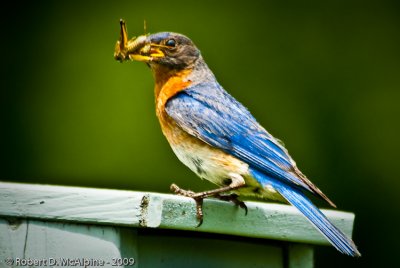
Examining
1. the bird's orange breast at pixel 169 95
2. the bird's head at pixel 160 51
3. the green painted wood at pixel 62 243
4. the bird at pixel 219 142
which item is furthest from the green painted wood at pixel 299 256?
the bird's head at pixel 160 51

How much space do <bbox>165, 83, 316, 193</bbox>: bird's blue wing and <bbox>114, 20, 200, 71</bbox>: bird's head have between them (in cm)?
24

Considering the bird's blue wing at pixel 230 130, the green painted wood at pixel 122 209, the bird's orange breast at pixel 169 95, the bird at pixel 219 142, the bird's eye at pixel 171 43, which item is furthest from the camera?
the bird's eye at pixel 171 43

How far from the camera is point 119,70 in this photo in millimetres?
5645

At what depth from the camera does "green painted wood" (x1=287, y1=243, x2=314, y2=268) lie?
12.3 ft

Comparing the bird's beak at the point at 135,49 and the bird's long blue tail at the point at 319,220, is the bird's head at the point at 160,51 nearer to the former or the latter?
the bird's beak at the point at 135,49

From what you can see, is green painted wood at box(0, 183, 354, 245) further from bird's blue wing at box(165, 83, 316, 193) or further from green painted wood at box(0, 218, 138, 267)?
bird's blue wing at box(165, 83, 316, 193)

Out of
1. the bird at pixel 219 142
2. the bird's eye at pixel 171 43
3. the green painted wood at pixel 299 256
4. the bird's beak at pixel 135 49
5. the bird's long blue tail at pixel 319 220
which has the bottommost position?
the green painted wood at pixel 299 256

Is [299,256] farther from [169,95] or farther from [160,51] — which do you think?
[160,51]

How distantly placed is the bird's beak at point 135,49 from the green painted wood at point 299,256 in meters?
1.20

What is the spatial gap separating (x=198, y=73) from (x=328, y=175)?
153 cm

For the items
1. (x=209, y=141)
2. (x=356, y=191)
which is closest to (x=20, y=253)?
(x=209, y=141)

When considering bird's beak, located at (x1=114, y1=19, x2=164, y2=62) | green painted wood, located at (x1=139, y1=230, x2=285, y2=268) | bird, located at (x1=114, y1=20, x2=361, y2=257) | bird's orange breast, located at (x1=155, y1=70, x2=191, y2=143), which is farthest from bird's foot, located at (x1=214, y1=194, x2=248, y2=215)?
bird's beak, located at (x1=114, y1=19, x2=164, y2=62)

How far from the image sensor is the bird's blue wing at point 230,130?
3736mm

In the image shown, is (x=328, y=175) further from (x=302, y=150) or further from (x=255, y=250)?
(x=255, y=250)
